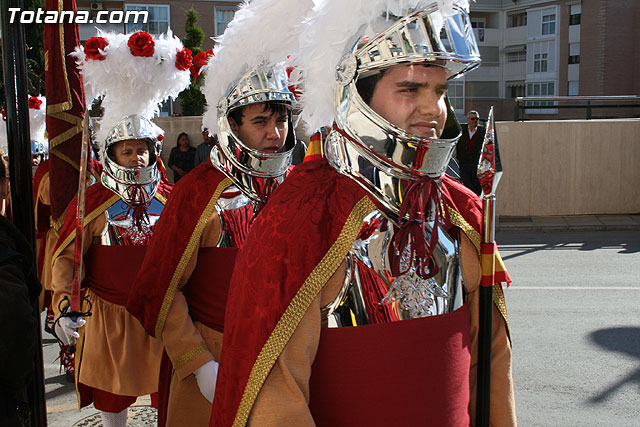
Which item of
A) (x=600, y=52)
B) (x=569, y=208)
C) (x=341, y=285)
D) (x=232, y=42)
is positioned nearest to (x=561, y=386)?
(x=232, y=42)

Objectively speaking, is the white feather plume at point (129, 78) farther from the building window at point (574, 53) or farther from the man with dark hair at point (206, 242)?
the building window at point (574, 53)

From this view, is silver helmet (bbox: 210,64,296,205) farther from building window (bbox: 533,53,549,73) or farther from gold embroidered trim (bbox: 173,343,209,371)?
building window (bbox: 533,53,549,73)

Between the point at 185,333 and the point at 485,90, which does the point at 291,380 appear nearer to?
the point at 185,333

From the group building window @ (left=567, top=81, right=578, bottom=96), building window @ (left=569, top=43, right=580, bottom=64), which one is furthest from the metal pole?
building window @ (left=569, top=43, right=580, bottom=64)

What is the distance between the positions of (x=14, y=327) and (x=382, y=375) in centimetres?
93

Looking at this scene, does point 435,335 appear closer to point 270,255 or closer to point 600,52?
point 270,255

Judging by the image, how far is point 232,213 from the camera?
2.87 m

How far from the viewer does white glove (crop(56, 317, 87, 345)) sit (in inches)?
123

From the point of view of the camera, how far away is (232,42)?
3.09m

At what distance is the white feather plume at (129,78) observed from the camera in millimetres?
4266

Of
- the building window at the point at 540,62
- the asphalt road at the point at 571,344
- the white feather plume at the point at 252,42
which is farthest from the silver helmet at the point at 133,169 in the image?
the building window at the point at 540,62

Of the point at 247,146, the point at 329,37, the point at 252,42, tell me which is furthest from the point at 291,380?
the point at 252,42

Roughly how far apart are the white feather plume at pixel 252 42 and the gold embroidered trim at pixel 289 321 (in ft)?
3.46

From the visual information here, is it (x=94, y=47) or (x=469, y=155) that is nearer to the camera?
(x=94, y=47)
